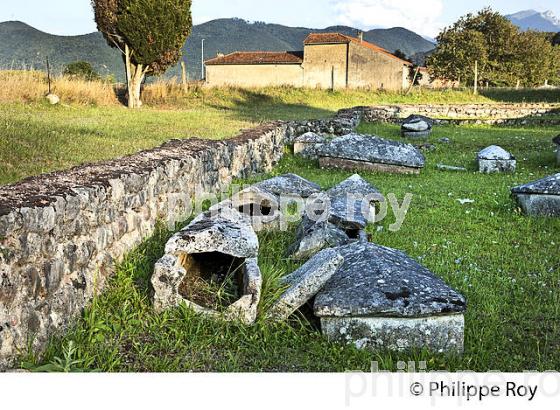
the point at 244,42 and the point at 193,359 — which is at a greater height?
the point at 244,42

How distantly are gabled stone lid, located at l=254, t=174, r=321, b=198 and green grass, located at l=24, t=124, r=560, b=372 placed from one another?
1283mm

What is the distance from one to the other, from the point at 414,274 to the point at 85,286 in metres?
2.22

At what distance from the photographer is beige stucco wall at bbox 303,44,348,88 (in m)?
44.6

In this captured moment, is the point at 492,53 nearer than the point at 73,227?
No

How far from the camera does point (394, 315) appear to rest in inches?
153

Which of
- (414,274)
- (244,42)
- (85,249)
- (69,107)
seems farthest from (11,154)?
(244,42)

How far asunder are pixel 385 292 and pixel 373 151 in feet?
25.9

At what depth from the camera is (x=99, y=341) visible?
12.1ft

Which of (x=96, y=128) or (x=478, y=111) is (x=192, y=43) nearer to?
(x=478, y=111)

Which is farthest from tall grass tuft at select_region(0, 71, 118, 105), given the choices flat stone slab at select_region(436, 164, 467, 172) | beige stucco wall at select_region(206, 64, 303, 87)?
beige stucco wall at select_region(206, 64, 303, 87)

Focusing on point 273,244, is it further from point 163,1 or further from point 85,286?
point 163,1

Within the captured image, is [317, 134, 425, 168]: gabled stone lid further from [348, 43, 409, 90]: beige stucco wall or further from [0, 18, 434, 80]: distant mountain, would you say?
[348, 43, 409, 90]: beige stucco wall

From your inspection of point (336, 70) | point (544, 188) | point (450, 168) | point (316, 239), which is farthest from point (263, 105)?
point (316, 239)

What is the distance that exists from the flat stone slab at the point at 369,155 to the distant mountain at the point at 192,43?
11493 millimetres
